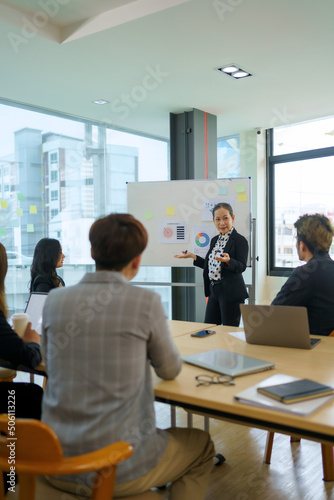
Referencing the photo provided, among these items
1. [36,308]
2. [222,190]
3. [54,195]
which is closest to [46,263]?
[36,308]

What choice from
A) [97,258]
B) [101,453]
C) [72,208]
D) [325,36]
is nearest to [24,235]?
[72,208]

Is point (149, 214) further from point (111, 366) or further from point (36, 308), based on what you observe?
point (111, 366)

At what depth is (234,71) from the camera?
420 cm

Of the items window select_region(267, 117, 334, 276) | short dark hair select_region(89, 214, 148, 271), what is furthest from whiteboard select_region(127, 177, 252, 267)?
short dark hair select_region(89, 214, 148, 271)

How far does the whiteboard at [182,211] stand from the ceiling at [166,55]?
960 millimetres

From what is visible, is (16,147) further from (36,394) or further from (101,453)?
(101,453)

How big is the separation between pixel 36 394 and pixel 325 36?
328cm

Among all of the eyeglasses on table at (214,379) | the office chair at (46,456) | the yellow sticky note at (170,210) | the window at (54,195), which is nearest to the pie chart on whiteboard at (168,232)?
the yellow sticky note at (170,210)

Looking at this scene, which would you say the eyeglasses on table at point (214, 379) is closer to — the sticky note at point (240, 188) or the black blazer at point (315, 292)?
the black blazer at point (315, 292)

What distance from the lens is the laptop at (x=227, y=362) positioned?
161 centimetres

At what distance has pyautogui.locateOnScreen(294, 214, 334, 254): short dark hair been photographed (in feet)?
7.67

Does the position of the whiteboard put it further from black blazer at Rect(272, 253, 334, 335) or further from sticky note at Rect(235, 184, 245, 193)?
black blazer at Rect(272, 253, 334, 335)

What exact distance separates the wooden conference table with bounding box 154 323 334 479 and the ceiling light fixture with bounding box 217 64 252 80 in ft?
9.29

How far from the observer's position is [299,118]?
576 cm
